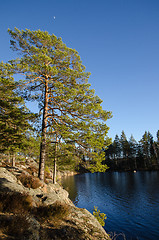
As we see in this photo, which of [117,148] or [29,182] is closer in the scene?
[29,182]

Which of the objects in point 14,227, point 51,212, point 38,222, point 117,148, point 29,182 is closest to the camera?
point 14,227

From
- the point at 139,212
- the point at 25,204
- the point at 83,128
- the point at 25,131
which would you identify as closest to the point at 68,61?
the point at 83,128

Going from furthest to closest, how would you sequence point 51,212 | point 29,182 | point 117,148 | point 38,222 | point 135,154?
point 117,148 → point 135,154 → point 29,182 → point 51,212 → point 38,222

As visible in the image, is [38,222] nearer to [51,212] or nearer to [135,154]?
[51,212]

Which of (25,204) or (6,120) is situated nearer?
Result: (25,204)

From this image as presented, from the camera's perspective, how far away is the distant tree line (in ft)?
213

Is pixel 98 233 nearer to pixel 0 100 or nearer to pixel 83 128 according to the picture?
pixel 83 128

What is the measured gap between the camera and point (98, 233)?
5617 millimetres

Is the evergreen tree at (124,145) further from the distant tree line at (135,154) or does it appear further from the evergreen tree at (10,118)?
the evergreen tree at (10,118)

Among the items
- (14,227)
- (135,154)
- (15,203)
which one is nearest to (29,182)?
(15,203)

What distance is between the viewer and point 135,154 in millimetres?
72750

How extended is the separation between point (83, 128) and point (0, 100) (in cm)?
646

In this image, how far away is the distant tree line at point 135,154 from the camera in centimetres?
6500

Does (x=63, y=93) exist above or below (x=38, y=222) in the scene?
above
